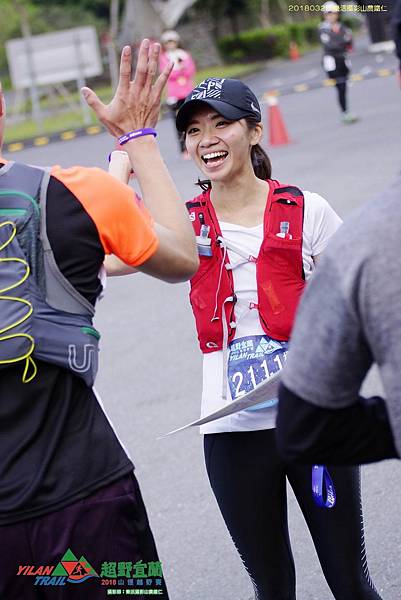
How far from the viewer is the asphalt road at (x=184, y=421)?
454 cm

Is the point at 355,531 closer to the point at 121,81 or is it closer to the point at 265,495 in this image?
the point at 265,495

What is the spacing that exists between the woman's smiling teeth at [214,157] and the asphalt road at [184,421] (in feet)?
4.13

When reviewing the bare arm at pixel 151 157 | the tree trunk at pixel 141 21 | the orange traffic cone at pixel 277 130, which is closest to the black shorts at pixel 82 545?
the bare arm at pixel 151 157

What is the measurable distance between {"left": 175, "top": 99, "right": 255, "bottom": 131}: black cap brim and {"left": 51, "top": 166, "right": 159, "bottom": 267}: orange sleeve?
1035mm

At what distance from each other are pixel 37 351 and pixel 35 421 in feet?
0.54

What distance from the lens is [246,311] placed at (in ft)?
10.9

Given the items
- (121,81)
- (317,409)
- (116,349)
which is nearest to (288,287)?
(121,81)

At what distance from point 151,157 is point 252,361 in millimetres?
933

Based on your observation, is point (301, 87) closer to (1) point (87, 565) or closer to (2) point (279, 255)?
(2) point (279, 255)

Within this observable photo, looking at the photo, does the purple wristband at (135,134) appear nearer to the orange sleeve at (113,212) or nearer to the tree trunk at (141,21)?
the orange sleeve at (113,212)

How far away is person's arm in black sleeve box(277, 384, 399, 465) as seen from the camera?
190cm

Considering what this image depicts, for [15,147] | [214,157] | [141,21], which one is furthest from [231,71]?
[214,157]

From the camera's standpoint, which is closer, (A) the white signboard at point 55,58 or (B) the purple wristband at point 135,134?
(B) the purple wristband at point 135,134

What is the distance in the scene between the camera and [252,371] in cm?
327
